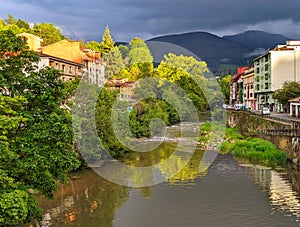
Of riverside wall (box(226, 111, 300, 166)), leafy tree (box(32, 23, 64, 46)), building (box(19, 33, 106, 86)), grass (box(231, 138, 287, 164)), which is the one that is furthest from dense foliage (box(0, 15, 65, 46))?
grass (box(231, 138, 287, 164))

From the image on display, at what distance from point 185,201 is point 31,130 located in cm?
1222

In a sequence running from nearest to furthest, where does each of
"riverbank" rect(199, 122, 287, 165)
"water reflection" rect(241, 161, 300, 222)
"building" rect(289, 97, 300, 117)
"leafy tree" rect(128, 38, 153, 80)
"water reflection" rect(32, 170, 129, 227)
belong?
"water reflection" rect(32, 170, 129, 227), "water reflection" rect(241, 161, 300, 222), "riverbank" rect(199, 122, 287, 165), "building" rect(289, 97, 300, 117), "leafy tree" rect(128, 38, 153, 80)

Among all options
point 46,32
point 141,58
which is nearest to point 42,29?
point 46,32

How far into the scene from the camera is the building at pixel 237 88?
127m

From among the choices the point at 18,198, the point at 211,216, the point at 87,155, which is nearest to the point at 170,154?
the point at 87,155

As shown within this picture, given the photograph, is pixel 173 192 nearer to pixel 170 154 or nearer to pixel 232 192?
pixel 232 192

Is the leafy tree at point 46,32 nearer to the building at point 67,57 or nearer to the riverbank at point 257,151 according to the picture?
the building at point 67,57

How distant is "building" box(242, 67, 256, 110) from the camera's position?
109 meters

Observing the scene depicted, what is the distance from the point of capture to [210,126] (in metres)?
65.6

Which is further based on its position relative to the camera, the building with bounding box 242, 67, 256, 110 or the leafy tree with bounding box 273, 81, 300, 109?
the building with bounding box 242, 67, 256, 110

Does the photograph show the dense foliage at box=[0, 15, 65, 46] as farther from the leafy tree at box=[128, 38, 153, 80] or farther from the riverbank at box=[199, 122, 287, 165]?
the riverbank at box=[199, 122, 287, 165]

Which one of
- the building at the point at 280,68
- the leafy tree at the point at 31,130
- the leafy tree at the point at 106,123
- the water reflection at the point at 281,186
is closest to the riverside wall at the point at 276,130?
the water reflection at the point at 281,186

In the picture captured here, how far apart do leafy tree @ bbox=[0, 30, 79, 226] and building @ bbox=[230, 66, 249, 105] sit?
4444 inches

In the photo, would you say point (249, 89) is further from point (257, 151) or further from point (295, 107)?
point (257, 151)
